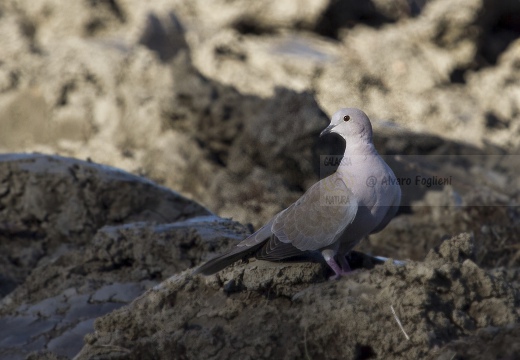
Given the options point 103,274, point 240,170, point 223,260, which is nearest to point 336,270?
point 223,260

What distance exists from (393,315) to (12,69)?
8.39 meters

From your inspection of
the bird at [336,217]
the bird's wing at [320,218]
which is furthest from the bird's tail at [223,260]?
the bird's wing at [320,218]

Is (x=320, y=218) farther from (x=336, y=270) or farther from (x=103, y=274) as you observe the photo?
(x=103, y=274)

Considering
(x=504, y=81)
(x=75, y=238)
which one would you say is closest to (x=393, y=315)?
(x=75, y=238)

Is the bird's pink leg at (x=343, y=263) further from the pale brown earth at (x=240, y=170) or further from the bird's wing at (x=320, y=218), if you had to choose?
the bird's wing at (x=320, y=218)

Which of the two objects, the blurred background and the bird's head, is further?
the blurred background

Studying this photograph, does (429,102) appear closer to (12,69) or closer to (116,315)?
(12,69)

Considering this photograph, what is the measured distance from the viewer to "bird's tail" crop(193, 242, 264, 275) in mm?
3824

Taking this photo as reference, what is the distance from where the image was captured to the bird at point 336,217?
377cm

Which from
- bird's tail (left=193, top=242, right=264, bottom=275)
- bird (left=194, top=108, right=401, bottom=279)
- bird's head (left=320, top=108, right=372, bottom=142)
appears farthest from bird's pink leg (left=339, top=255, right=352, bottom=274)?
bird's head (left=320, top=108, right=372, bottom=142)

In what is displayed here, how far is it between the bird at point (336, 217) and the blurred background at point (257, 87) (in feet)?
12.8

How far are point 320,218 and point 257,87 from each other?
6743 millimetres

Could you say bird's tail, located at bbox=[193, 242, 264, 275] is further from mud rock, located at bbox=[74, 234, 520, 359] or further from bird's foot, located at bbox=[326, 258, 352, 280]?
bird's foot, located at bbox=[326, 258, 352, 280]

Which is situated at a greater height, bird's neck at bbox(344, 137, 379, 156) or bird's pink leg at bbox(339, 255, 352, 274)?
bird's neck at bbox(344, 137, 379, 156)
